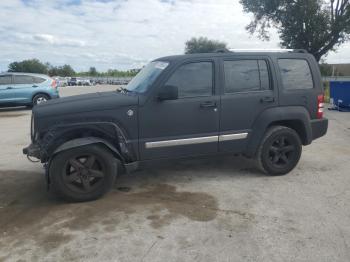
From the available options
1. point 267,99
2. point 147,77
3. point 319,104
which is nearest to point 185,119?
point 147,77

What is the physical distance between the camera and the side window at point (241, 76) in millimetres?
5863

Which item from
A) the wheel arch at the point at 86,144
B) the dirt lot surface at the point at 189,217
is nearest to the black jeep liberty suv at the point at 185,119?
the wheel arch at the point at 86,144

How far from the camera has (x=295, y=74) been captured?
629 cm

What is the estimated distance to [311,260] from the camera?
3.58m

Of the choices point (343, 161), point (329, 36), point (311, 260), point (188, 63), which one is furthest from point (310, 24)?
point (311, 260)

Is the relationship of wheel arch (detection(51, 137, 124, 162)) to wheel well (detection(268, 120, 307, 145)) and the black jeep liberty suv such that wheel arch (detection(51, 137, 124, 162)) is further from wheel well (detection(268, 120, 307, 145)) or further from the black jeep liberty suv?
wheel well (detection(268, 120, 307, 145))

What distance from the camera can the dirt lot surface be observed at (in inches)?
149

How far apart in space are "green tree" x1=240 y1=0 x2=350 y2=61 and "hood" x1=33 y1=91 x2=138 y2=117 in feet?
78.3

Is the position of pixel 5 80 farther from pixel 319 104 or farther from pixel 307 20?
pixel 307 20

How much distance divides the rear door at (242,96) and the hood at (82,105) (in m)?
1.35

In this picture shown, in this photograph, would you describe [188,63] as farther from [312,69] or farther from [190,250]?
[190,250]

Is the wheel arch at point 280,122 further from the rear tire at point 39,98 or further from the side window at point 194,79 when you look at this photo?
the rear tire at point 39,98

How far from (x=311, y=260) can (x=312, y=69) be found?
12.0 ft

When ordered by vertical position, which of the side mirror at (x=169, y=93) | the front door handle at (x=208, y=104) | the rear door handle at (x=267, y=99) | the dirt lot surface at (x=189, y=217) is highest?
the side mirror at (x=169, y=93)
